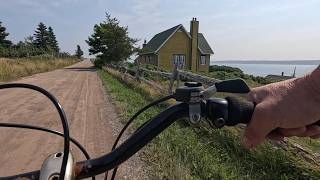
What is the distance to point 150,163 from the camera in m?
5.86

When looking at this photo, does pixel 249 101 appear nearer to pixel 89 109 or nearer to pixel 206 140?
pixel 206 140

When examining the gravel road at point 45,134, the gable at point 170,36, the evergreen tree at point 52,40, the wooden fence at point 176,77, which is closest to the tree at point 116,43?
the gable at point 170,36

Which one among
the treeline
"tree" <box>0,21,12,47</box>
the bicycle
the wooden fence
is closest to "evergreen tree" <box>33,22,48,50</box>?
the treeline

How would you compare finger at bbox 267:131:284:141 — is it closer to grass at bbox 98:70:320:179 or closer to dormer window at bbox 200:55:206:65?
grass at bbox 98:70:320:179

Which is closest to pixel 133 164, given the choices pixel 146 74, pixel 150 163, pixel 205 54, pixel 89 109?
pixel 150 163

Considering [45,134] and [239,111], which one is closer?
[239,111]

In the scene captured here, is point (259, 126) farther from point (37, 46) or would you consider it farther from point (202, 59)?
point (37, 46)

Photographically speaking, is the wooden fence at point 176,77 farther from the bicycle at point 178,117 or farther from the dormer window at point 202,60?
the dormer window at point 202,60

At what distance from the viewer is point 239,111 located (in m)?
1.04

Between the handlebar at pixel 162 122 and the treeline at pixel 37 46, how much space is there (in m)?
60.7

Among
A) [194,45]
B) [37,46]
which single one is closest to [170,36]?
[194,45]

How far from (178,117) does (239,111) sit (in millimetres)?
199

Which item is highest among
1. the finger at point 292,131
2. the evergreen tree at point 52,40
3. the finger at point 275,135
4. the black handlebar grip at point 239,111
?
the black handlebar grip at point 239,111

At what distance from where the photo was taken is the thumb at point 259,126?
99 centimetres
